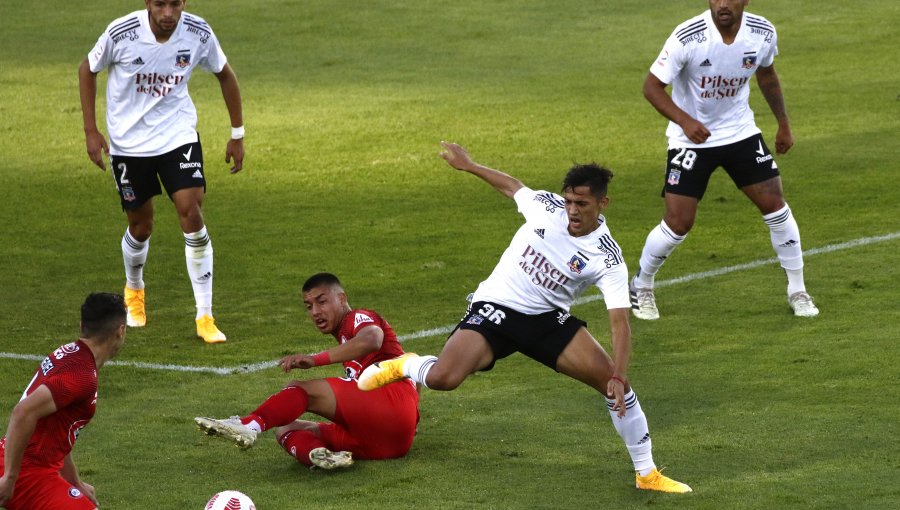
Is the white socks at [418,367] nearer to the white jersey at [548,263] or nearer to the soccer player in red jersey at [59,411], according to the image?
the white jersey at [548,263]

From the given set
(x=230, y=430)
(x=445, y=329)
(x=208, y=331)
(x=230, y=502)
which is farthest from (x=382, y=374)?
(x=208, y=331)

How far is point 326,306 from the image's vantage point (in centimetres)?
866

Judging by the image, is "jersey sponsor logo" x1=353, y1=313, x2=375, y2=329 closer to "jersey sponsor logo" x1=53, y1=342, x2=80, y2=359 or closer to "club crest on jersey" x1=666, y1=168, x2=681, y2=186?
"jersey sponsor logo" x1=53, y1=342, x2=80, y2=359

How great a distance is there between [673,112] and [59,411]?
18.1ft

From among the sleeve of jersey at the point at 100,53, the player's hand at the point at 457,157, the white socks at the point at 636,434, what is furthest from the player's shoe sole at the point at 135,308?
the white socks at the point at 636,434

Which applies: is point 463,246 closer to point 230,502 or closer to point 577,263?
point 577,263

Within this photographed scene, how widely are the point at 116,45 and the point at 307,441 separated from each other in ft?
13.4

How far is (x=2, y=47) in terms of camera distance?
2489 cm

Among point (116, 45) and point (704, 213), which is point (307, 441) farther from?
point (704, 213)

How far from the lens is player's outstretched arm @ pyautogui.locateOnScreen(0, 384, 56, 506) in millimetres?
6621

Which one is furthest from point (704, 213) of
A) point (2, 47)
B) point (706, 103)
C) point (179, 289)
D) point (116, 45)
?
point (2, 47)

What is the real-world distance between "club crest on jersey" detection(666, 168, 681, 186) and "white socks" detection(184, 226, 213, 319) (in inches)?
137

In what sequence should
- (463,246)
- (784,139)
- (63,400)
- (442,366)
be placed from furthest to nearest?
(463,246) < (784,139) < (442,366) < (63,400)

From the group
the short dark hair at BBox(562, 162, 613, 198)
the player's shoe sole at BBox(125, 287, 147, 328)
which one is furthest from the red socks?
the player's shoe sole at BBox(125, 287, 147, 328)
